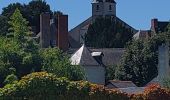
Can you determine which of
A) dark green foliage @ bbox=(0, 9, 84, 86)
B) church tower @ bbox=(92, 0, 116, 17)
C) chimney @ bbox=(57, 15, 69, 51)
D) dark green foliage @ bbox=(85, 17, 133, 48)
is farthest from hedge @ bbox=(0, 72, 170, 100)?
church tower @ bbox=(92, 0, 116, 17)

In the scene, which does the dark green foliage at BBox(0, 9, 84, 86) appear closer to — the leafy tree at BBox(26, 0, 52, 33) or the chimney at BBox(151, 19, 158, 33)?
the leafy tree at BBox(26, 0, 52, 33)

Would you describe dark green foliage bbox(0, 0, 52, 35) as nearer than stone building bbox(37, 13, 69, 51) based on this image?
No

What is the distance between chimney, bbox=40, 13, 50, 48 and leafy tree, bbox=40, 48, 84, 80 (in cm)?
2765

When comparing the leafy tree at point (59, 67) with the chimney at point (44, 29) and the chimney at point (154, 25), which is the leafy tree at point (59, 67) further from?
the chimney at point (154, 25)

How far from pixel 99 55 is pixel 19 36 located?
1949 cm

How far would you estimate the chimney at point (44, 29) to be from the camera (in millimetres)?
83500

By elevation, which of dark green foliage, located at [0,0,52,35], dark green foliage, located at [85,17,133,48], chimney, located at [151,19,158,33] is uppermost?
dark green foliage, located at [0,0,52,35]

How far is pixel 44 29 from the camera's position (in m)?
85.6

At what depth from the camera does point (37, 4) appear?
115 metres

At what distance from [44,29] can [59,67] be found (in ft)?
114

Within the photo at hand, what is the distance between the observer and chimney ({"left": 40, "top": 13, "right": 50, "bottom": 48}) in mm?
83500

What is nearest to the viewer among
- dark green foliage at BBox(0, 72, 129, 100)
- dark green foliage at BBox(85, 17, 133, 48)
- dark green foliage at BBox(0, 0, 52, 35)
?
dark green foliage at BBox(0, 72, 129, 100)

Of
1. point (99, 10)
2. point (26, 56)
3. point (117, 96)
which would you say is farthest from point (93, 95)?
→ point (99, 10)

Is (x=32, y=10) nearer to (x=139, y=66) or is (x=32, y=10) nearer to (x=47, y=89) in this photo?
(x=139, y=66)
